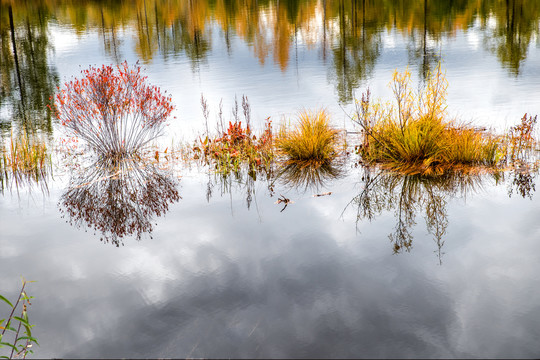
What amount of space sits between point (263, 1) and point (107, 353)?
63.1m

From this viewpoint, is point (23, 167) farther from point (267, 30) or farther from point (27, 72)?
point (267, 30)

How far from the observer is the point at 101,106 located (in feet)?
34.1

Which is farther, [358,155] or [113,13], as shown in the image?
[113,13]

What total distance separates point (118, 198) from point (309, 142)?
369 centimetres

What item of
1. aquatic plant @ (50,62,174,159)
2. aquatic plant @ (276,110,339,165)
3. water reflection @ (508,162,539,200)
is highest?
aquatic plant @ (50,62,174,159)

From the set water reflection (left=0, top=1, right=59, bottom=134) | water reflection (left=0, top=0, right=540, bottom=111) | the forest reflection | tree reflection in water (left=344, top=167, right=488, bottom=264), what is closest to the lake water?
tree reflection in water (left=344, top=167, right=488, bottom=264)

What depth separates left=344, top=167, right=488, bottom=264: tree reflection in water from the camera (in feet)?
23.3

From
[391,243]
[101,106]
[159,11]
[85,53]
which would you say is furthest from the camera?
[159,11]

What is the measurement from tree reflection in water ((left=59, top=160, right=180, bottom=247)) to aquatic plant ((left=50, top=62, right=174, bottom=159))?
1.71ft

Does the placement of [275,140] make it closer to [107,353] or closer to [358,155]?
[358,155]

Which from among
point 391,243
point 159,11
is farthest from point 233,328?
point 159,11

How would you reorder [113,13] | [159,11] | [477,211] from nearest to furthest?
1. [477,211]
2. [113,13]
3. [159,11]

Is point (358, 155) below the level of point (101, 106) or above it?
below

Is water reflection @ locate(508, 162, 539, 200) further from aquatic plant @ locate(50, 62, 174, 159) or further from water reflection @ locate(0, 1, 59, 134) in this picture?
water reflection @ locate(0, 1, 59, 134)
